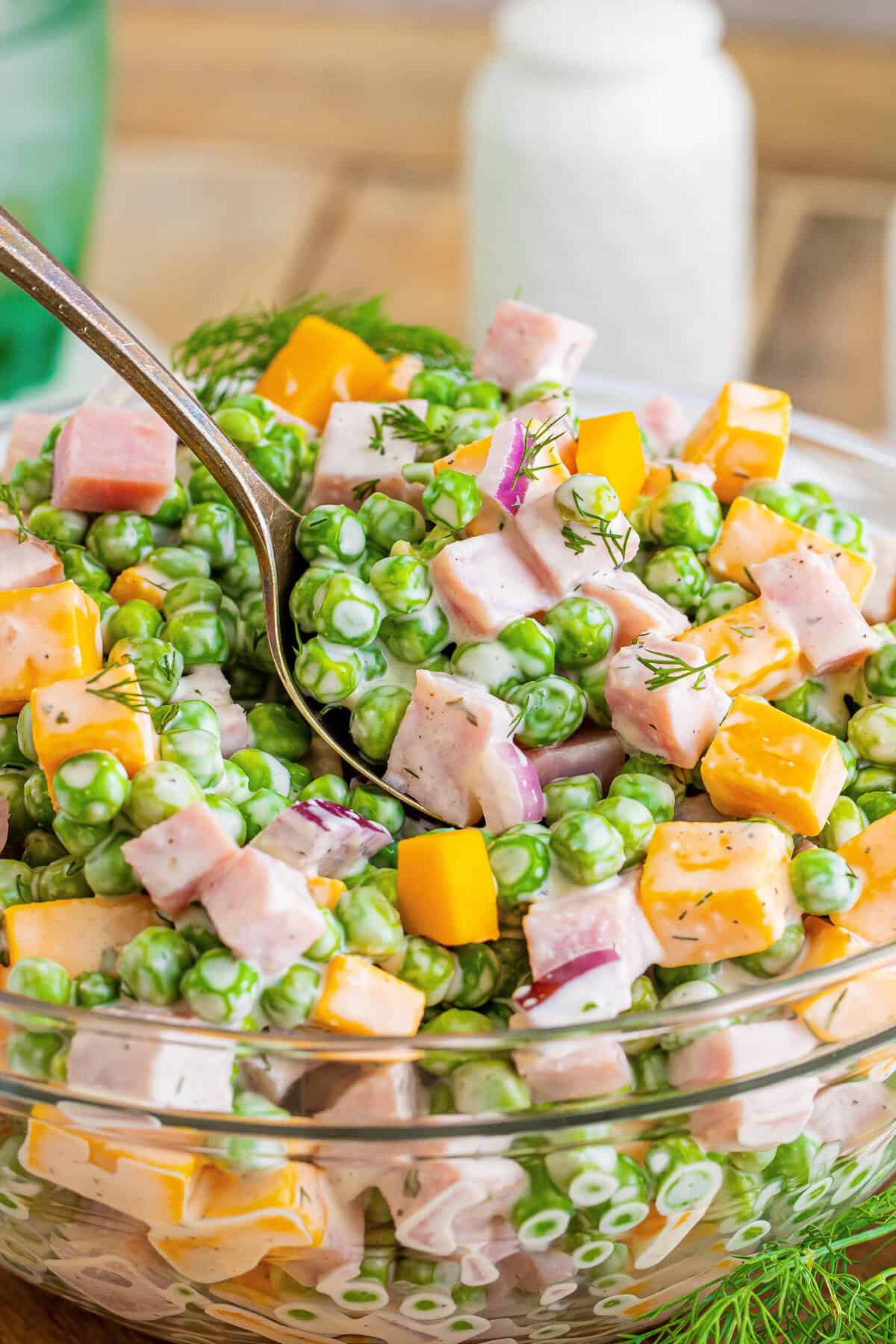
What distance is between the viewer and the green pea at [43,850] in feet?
4.72

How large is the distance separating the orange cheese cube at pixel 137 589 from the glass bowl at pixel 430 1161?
1.63ft

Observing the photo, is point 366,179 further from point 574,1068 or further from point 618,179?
point 574,1068

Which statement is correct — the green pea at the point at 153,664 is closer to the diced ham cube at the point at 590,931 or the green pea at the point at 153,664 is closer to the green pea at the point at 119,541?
the green pea at the point at 119,541

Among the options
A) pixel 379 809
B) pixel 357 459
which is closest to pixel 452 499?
pixel 357 459

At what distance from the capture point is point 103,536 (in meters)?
1.65

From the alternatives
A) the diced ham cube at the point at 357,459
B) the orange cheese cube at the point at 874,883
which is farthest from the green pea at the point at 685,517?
the orange cheese cube at the point at 874,883

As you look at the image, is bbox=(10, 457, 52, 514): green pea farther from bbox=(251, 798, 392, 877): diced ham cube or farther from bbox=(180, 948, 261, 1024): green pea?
bbox=(180, 948, 261, 1024): green pea

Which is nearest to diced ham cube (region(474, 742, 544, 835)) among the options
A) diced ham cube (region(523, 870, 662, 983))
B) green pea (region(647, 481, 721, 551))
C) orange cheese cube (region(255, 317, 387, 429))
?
diced ham cube (region(523, 870, 662, 983))

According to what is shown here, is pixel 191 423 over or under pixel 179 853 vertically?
over

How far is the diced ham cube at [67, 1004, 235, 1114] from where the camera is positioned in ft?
3.69

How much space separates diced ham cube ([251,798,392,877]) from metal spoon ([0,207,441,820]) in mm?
119

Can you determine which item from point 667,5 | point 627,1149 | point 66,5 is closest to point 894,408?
point 667,5

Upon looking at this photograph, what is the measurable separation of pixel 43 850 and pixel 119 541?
35 centimetres

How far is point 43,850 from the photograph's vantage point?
1.44m
